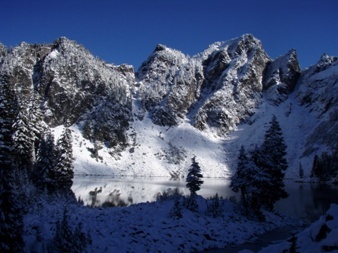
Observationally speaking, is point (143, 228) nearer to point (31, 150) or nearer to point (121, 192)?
point (31, 150)

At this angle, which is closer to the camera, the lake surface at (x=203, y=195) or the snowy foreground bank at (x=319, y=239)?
the snowy foreground bank at (x=319, y=239)

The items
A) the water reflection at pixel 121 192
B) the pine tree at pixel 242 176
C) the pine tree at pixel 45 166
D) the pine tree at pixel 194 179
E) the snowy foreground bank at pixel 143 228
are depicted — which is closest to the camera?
the snowy foreground bank at pixel 143 228

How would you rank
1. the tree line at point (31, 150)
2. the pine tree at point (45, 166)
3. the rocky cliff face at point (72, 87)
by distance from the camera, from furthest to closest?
the rocky cliff face at point (72, 87), the pine tree at point (45, 166), the tree line at point (31, 150)

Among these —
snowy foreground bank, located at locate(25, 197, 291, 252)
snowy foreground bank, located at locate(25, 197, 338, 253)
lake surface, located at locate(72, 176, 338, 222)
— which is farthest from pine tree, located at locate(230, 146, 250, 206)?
lake surface, located at locate(72, 176, 338, 222)

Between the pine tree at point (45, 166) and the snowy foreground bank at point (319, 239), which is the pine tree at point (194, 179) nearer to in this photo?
the pine tree at point (45, 166)

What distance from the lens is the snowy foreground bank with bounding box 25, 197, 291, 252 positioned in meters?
15.3

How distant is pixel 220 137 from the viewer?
18925 centimetres

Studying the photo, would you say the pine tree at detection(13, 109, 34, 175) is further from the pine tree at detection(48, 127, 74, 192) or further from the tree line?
the pine tree at detection(48, 127, 74, 192)

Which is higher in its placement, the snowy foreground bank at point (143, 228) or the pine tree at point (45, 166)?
the pine tree at point (45, 166)

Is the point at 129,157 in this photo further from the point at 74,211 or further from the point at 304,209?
the point at 74,211

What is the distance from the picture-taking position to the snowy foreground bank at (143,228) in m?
15.3

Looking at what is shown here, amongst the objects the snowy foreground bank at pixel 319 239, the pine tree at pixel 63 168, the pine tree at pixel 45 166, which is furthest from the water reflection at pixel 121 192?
the snowy foreground bank at pixel 319 239

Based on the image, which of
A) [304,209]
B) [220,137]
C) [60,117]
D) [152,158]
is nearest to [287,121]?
[220,137]

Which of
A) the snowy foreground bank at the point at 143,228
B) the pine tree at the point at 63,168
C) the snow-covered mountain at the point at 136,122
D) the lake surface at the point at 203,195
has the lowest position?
the snowy foreground bank at the point at 143,228
